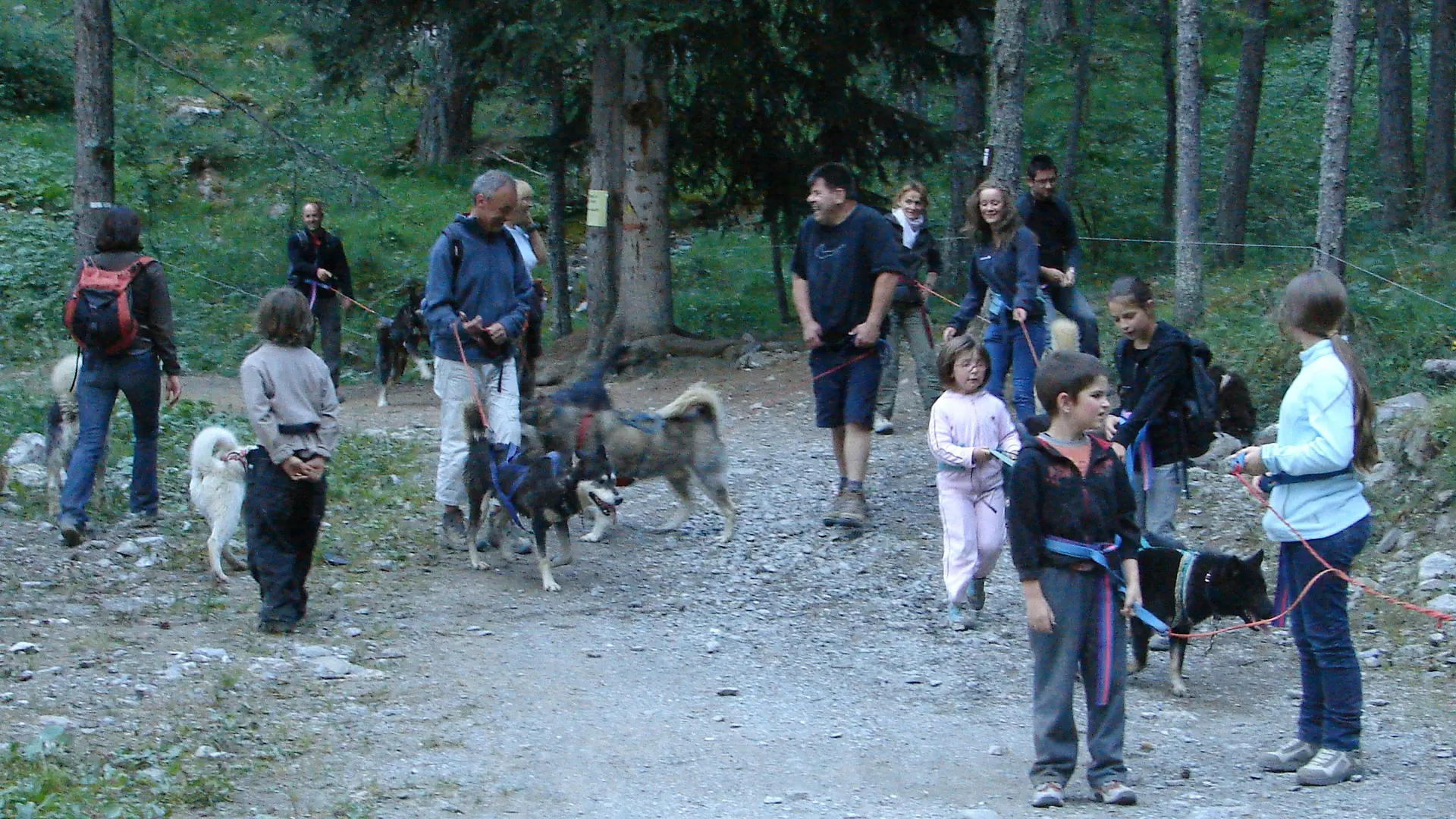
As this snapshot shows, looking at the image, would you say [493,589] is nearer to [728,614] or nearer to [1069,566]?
[728,614]

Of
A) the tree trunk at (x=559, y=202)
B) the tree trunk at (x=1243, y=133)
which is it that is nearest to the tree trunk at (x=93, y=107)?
the tree trunk at (x=559, y=202)

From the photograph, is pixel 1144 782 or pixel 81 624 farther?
pixel 81 624

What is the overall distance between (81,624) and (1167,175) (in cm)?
2119

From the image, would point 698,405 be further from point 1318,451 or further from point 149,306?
point 1318,451

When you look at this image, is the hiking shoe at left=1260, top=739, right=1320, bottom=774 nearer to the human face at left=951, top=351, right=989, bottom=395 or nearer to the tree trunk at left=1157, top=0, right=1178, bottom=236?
the human face at left=951, top=351, right=989, bottom=395

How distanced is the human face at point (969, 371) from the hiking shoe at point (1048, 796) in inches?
99.4

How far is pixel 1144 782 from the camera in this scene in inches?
203

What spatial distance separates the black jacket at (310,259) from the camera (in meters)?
13.6

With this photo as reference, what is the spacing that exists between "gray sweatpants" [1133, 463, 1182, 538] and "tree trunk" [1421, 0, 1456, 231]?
547 inches

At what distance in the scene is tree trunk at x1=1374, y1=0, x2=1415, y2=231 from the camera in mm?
19344

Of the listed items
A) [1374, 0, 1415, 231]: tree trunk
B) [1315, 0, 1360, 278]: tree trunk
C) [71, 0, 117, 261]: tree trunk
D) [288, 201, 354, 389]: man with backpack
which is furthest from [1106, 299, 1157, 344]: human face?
[1374, 0, 1415, 231]: tree trunk

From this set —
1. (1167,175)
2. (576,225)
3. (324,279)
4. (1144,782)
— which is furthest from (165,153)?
(1144,782)

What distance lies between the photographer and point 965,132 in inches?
645

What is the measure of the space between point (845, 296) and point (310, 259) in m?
7.13
